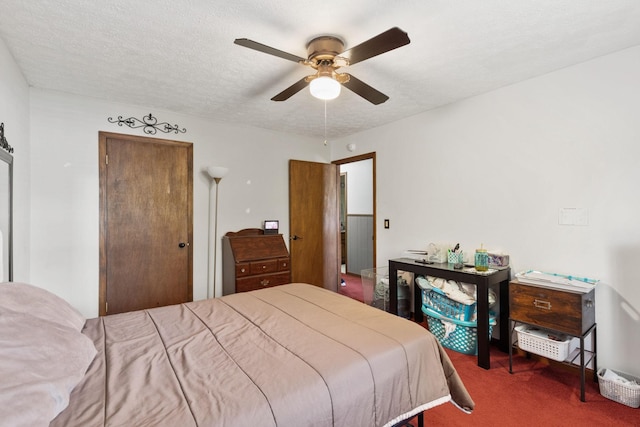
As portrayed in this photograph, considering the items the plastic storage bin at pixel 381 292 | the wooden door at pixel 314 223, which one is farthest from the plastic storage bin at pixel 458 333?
the wooden door at pixel 314 223

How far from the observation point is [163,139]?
3.45 meters

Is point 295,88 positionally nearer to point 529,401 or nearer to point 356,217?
point 529,401

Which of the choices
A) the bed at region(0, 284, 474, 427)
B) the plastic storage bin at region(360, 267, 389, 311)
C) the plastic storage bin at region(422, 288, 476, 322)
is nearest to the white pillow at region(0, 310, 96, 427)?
the bed at region(0, 284, 474, 427)

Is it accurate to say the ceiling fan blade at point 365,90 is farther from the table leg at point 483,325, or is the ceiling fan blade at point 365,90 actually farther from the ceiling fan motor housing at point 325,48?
the table leg at point 483,325

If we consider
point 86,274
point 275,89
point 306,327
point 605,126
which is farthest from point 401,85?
point 86,274

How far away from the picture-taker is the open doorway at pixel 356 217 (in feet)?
19.2

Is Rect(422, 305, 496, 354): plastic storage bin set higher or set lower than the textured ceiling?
lower

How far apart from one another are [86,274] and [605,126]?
467 centimetres

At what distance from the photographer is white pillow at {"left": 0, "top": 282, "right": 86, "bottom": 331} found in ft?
4.10

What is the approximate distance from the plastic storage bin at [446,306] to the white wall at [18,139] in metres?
3.43

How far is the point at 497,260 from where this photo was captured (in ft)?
9.35

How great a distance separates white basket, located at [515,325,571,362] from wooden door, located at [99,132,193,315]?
3.34m

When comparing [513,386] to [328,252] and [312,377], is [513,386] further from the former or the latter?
[328,252]

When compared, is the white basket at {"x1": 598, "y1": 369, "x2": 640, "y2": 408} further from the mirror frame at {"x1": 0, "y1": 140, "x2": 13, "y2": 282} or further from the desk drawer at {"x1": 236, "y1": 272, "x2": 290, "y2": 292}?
the mirror frame at {"x1": 0, "y1": 140, "x2": 13, "y2": 282}
